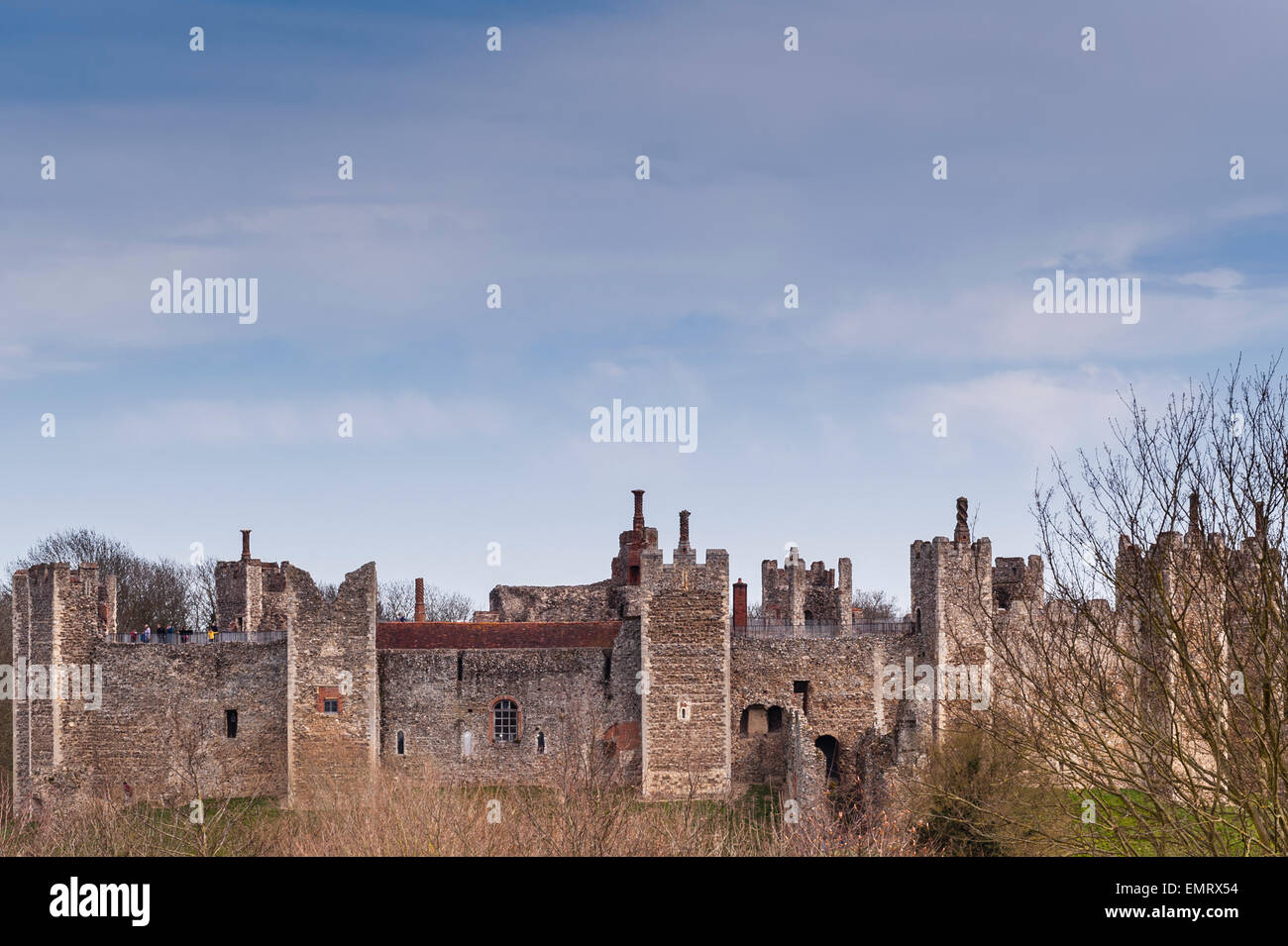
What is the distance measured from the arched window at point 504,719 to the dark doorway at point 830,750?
9277 mm

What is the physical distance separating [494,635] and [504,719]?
3108 millimetres

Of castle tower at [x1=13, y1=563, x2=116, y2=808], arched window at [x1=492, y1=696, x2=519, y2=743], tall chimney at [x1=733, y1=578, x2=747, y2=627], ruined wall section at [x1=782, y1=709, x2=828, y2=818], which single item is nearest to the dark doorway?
ruined wall section at [x1=782, y1=709, x2=828, y2=818]

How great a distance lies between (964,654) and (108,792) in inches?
1039

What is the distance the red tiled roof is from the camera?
41406 millimetres

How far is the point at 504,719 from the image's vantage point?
3981 cm

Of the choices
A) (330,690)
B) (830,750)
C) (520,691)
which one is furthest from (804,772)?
(330,690)

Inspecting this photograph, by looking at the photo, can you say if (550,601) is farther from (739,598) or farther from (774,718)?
(774,718)

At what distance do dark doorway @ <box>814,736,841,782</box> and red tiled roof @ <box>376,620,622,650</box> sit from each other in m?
7.25

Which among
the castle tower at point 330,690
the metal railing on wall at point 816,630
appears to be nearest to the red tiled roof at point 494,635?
the castle tower at point 330,690

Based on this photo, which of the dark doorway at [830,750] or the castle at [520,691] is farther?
the dark doorway at [830,750]

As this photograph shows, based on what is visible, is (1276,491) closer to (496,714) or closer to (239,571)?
(496,714)

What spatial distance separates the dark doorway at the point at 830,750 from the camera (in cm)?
4000

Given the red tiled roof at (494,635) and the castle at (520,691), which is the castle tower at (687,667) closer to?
the castle at (520,691)
